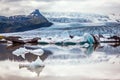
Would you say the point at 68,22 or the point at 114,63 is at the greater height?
the point at 68,22

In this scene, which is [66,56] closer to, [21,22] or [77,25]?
[77,25]

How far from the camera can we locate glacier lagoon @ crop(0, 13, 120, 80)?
3777 millimetres

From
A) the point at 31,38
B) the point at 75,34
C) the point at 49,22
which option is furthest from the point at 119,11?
the point at 31,38

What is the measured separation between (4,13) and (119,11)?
4.34ft

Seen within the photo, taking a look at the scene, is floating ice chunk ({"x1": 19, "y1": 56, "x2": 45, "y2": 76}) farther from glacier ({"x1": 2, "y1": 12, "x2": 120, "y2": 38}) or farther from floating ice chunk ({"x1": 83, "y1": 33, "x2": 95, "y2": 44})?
floating ice chunk ({"x1": 83, "y1": 33, "x2": 95, "y2": 44})

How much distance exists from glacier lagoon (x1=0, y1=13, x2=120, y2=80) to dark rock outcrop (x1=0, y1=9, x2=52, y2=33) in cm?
6

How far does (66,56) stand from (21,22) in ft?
2.20

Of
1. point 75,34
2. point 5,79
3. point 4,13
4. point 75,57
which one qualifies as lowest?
point 5,79

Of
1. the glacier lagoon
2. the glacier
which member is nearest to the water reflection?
the glacier lagoon

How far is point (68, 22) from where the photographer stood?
3879mm

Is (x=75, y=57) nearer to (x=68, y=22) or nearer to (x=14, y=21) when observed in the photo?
(x=68, y=22)

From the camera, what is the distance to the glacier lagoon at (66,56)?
3777mm

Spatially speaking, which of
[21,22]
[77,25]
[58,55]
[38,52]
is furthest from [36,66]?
[77,25]

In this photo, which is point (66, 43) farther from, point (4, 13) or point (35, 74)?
point (4, 13)
